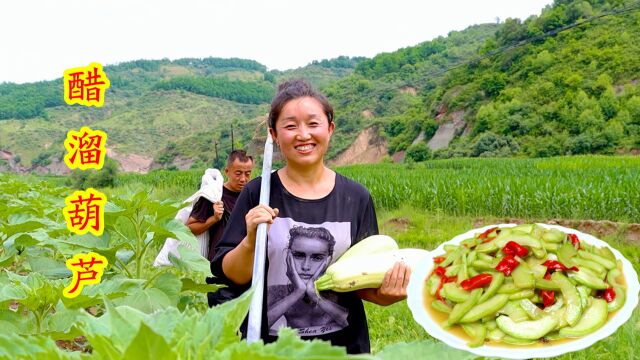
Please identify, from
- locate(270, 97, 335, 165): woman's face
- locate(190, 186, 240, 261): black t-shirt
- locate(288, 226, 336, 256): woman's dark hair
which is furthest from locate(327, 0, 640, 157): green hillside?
locate(288, 226, 336, 256): woman's dark hair

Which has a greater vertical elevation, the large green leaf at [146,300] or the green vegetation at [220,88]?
the green vegetation at [220,88]

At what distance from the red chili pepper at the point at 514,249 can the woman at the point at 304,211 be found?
22.4 inches

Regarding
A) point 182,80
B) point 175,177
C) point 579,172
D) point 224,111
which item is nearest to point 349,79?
point 224,111

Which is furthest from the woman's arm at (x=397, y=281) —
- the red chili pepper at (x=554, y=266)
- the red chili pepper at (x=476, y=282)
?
the red chili pepper at (x=554, y=266)

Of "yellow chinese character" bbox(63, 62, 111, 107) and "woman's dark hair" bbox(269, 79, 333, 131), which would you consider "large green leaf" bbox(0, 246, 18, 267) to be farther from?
"yellow chinese character" bbox(63, 62, 111, 107)

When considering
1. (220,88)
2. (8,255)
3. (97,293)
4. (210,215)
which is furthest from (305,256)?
(220,88)

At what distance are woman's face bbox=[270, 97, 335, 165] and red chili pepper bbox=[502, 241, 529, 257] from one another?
0.82 m

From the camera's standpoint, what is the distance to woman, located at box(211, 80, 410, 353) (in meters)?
2.18

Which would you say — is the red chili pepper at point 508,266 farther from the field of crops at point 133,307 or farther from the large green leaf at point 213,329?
the large green leaf at point 213,329

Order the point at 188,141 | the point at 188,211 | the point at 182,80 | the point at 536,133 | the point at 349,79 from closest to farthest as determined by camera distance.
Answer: the point at 188,211 → the point at 536,133 → the point at 188,141 → the point at 349,79 → the point at 182,80

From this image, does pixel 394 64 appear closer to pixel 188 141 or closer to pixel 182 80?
pixel 188 141

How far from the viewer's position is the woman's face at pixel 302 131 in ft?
7.30

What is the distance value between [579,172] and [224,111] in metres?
69.0

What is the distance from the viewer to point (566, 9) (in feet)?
147
